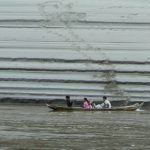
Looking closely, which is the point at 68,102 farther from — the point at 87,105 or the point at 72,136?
the point at 72,136

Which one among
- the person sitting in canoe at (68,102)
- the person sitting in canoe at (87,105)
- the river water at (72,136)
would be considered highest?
the person sitting in canoe at (68,102)

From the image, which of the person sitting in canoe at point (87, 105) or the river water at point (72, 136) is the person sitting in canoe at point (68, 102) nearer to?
the person sitting in canoe at point (87, 105)

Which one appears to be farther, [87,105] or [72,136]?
[87,105]

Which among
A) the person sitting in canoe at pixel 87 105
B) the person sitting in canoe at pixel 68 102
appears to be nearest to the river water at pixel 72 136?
the person sitting in canoe at pixel 87 105

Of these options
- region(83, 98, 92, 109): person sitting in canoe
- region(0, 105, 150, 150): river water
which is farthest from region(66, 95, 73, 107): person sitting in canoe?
region(0, 105, 150, 150): river water

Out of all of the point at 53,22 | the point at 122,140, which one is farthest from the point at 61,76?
the point at 122,140

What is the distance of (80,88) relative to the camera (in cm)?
1405

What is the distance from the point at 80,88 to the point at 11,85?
1.32m

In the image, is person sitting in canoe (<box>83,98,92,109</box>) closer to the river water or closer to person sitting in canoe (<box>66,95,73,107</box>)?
person sitting in canoe (<box>66,95,73,107</box>)

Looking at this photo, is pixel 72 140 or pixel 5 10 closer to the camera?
pixel 72 140

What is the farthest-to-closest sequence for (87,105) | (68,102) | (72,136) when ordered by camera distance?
1. (68,102)
2. (87,105)
3. (72,136)

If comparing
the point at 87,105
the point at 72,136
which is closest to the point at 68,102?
the point at 87,105

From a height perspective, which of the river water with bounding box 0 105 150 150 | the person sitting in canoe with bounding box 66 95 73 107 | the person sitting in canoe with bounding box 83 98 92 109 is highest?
the person sitting in canoe with bounding box 66 95 73 107

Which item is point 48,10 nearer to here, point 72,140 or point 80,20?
point 80,20
